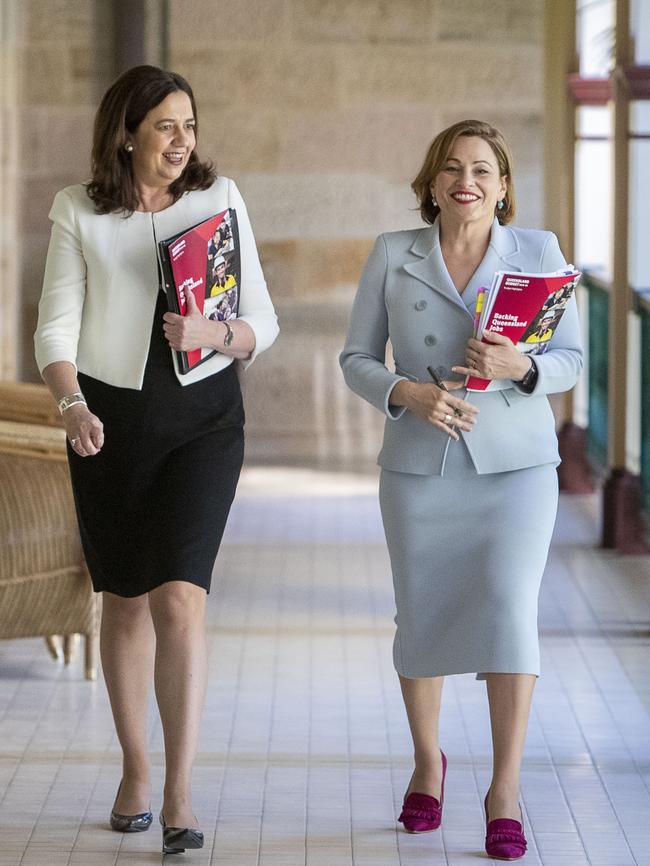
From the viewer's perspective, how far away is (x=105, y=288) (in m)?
3.52

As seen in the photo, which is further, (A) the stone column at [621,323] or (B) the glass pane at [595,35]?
(B) the glass pane at [595,35]

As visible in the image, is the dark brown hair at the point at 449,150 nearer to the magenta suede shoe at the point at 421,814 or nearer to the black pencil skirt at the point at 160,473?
the black pencil skirt at the point at 160,473

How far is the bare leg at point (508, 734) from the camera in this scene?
3.51 m

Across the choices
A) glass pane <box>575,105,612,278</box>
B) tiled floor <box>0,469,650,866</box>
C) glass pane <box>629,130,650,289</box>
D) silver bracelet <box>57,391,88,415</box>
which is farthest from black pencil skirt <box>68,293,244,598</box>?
glass pane <box>575,105,612,278</box>

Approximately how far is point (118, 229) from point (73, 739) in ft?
5.50

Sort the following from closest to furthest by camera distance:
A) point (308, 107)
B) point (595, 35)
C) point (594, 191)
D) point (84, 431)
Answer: point (84, 431) < point (308, 107) < point (595, 35) < point (594, 191)

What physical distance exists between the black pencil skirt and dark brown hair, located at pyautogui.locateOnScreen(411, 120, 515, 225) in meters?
0.64

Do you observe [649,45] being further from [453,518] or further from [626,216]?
[453,518]

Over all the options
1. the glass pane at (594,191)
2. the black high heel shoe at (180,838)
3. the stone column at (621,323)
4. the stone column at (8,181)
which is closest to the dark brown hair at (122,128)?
the black high heel shoe at (180,838)

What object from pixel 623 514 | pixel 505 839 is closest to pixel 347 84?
pixel 623 514

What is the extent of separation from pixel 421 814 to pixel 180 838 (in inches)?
23.2

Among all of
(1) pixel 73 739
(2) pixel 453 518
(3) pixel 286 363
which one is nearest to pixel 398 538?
(2) pixel 453 518

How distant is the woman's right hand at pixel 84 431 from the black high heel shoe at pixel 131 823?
929 millimetres

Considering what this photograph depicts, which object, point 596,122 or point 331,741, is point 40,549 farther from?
point 596,122
